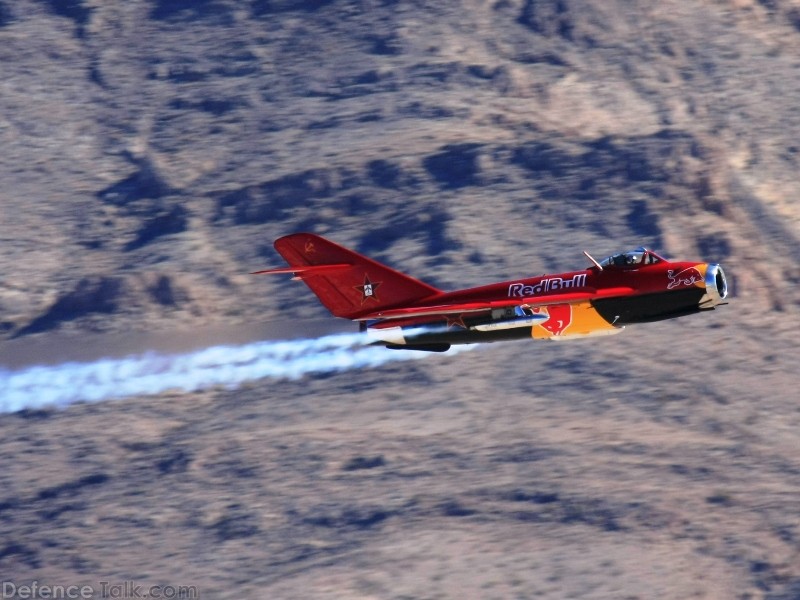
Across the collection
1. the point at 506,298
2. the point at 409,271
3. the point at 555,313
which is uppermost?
the point at 506,298

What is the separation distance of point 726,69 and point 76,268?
3147 cm

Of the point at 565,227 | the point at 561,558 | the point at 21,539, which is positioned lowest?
the point at 21,539

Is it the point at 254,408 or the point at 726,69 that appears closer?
the point at 254,408

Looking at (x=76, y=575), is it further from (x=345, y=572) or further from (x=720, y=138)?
(x=720, y=138)

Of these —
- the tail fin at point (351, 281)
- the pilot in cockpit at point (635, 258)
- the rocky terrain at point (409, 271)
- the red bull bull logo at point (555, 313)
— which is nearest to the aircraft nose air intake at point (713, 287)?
the pilot in cockpit at point (635, 258)

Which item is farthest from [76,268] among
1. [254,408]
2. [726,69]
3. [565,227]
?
[726,69]

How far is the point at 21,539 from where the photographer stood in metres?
54.4

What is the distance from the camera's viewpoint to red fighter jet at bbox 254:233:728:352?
117 ft

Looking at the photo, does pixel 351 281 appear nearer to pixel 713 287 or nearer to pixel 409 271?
pixel 713 287

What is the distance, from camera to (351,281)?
38.6m

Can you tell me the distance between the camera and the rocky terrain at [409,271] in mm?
49875

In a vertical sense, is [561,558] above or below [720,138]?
below

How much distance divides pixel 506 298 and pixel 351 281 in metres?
4.22
